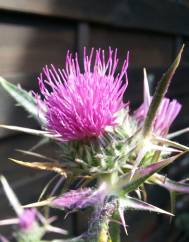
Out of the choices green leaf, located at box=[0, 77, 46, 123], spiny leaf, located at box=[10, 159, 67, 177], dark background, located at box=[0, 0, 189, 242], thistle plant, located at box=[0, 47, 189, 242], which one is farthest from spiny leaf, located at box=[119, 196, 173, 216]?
dark background, located at box=[0, 0, 189, 242]

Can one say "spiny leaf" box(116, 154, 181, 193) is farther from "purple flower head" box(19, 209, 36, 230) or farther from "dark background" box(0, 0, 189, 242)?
"dark background" box(0, 0, 189, 242)

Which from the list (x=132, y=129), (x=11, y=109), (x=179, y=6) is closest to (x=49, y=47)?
(x=11, y=109)

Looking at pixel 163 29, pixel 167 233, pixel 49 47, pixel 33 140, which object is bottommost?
pixel 167 233

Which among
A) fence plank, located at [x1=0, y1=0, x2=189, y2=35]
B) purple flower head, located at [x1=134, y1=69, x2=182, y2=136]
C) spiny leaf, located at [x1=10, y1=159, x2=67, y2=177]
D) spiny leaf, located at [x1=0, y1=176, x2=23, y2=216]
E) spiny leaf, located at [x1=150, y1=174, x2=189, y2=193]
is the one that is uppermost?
fence plank, located at [x1=0, y1=0, x2=189, y2=35]

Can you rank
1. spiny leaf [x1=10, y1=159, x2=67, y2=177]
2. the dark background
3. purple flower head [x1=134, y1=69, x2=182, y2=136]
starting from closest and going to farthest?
spiny leaf [x1=10, y1=159, x2=67, y2=177] < purple flower head [x1=134, y1=69, x2=182, y2=136] < the dark background

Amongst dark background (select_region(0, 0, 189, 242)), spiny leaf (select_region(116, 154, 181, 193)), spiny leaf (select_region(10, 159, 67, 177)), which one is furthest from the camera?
dark background (select_region(0, 0, 189, 242))

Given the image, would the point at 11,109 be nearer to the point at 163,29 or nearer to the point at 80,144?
the point at 80,144
